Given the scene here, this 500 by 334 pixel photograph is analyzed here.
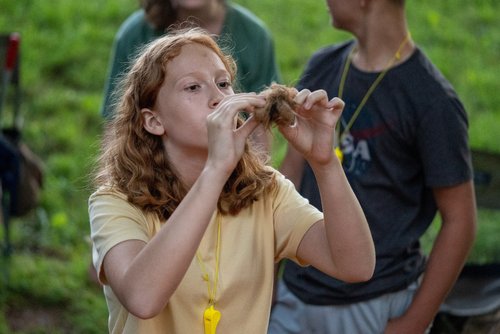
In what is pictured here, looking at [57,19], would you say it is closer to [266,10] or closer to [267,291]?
[266,10]

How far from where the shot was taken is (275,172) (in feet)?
9.73

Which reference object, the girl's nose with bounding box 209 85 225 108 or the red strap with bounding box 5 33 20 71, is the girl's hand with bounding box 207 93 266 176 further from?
the red strap with bounding box 5 33 20 71

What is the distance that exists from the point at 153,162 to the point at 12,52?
2676 millimetres

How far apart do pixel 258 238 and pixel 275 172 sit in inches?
9.2

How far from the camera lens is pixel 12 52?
5.35 meters

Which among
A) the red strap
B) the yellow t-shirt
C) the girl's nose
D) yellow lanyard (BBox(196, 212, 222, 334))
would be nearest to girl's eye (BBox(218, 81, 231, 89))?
the girl's nose

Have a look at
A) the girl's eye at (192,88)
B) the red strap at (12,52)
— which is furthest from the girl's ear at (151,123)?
the red strap at (12,52)

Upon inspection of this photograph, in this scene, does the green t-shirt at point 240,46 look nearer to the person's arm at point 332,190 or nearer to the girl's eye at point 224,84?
the girl's eye at point 224,84

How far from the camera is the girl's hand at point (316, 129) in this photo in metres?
2.60

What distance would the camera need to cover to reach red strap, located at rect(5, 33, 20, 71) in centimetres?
533

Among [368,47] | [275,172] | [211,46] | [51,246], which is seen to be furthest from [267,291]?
[51,246]

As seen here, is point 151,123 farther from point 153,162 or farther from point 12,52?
point 12,52

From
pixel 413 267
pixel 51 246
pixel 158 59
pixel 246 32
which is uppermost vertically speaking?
pixel 158 59

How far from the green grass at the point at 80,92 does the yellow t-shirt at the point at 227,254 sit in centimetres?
249
